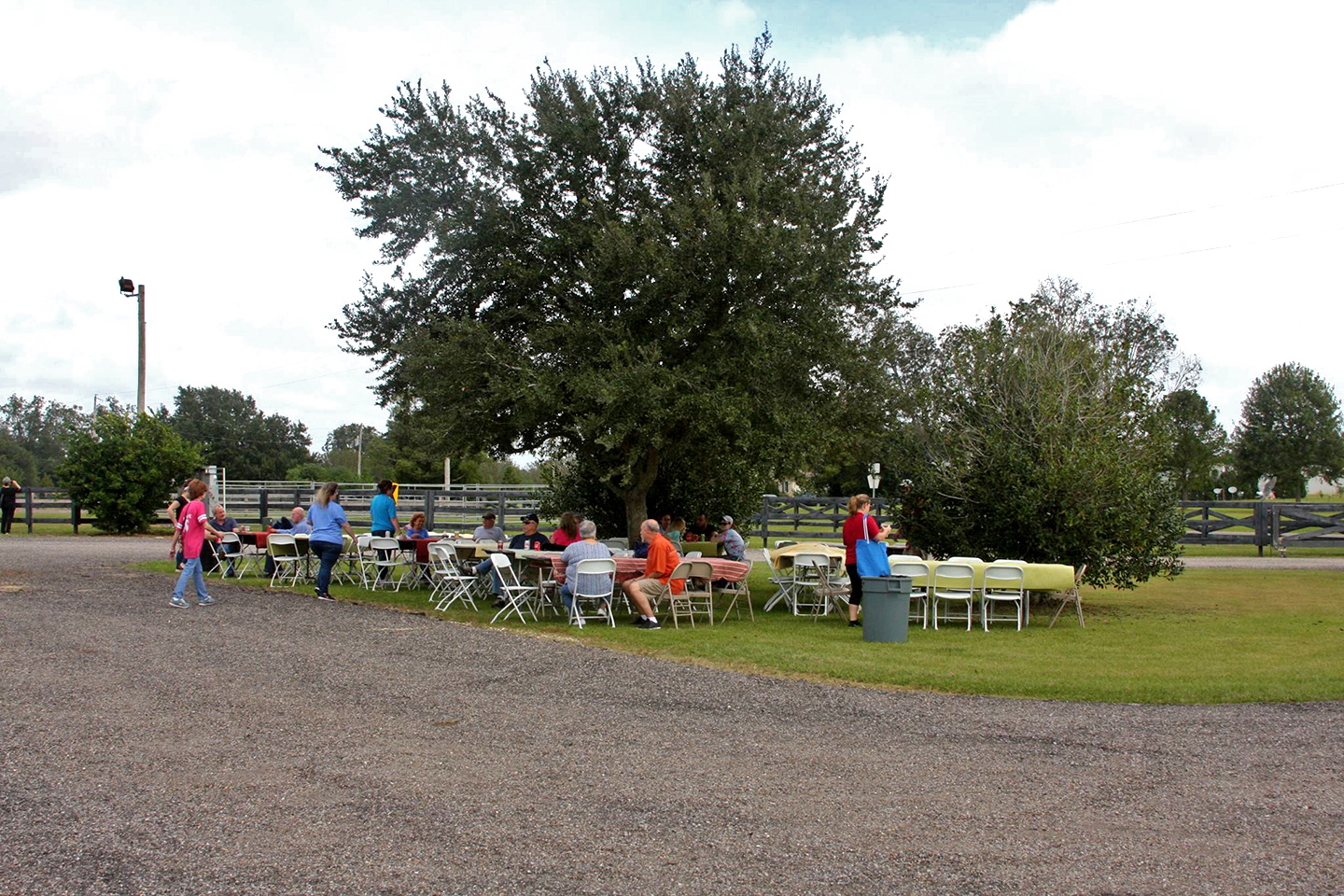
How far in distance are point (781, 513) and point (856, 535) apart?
63.2 feet

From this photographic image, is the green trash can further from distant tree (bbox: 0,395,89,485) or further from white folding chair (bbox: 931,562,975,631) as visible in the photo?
distant tree (bbox: 0,395,89,485)

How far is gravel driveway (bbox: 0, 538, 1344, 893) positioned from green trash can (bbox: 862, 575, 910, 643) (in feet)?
8.75

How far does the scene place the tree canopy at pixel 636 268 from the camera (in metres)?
14.6

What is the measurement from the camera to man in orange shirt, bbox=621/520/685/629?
467 inches

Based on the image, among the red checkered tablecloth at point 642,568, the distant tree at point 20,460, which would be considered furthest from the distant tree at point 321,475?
the distant tree at point 20,460

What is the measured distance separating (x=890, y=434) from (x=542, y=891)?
12.7 metres

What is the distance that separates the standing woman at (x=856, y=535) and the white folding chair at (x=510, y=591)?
376 centimetres

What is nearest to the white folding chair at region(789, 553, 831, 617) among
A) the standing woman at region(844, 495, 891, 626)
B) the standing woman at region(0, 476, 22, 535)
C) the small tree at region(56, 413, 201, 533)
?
A: the standing woman at region(844, 495, 891, 626)

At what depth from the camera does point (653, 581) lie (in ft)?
39.4

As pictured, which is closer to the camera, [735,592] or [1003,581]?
[1003,581]

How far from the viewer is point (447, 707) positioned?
724 centimetres

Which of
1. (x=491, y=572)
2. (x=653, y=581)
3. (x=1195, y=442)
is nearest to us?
(x=653, y=581)

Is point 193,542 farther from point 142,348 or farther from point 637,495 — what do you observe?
point 142,348

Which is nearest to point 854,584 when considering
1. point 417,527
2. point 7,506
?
point 417,527
